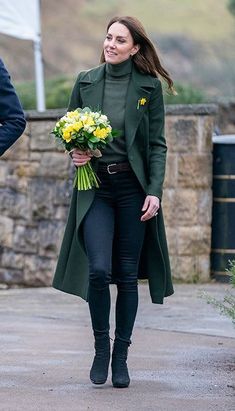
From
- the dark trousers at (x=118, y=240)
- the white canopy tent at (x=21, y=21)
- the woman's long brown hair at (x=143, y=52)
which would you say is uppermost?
the white canopy tent at (x=21, y=21)

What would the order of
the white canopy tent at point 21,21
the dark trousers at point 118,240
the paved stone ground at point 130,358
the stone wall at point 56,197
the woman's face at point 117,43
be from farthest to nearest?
the white canopy tent at point 21,21, the stone wall at point 56,197, the woman's face at point 117,43, the dark trousers at point 118,240, the paved stone ground at point 130,358

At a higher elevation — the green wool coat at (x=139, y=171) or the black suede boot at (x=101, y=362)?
the green wool coat at (x=139, y=171)

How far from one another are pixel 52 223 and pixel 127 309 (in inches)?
214

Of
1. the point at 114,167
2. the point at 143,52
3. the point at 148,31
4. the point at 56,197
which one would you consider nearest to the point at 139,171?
the point at 114,167

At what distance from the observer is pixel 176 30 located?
149 feet

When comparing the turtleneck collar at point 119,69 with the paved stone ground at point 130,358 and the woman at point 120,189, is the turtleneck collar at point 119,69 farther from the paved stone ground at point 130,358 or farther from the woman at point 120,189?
the paved stone ground at point 130,358

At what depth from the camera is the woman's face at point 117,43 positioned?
21.9ft

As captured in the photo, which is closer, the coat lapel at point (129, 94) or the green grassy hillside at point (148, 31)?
the coat lapel at point (129, 94)

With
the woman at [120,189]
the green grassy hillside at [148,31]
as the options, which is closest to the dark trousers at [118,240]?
the woman at [120,189]

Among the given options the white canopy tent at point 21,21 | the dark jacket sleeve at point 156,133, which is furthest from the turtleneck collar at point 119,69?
the white canopy tent at point 21,21

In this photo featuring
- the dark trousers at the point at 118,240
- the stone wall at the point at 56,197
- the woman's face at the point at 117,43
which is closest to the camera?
the dark trousers at the point at 118,240

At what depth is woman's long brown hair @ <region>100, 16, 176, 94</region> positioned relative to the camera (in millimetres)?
6707

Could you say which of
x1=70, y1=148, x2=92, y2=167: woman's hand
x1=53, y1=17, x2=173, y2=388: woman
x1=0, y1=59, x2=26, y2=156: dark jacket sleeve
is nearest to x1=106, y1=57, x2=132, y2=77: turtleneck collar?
x1=53, y1=17, x2=173, y2=388: woman

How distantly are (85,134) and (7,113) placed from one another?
1.31 feet
